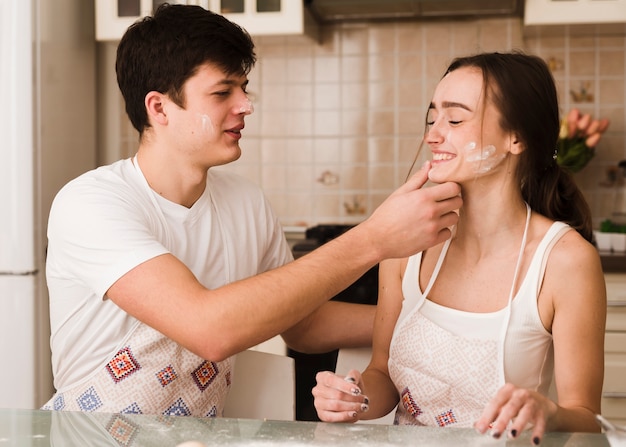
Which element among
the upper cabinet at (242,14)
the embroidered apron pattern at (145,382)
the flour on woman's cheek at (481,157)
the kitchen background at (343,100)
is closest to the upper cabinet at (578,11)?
the kitchen background at (343,100)

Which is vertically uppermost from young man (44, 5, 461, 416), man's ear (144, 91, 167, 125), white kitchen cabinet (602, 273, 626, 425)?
man's ear (144, 91, 167, 125)

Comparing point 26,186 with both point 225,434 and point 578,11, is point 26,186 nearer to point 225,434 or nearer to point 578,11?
point 225,434

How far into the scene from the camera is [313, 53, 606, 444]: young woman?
1.42 meters

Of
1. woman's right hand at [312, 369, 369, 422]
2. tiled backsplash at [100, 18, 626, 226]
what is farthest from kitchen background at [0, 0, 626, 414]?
woman's right hand at [312, 369, 369, 422]

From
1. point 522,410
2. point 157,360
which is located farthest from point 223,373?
point 522,410

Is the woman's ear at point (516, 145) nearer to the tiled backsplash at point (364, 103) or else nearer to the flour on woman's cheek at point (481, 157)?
the flour on woman's cheek at point (481, 157)

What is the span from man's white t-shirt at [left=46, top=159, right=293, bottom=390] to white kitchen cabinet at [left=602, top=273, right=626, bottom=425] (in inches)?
50.8

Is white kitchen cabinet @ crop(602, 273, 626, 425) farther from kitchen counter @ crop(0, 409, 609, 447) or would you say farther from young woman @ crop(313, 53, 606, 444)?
kitchen counter @ crop(0, 409, 609, 447)

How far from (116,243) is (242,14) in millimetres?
→ 1595

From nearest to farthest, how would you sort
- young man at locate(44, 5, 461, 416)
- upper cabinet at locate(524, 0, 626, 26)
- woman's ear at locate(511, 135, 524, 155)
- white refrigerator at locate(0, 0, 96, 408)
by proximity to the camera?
young man at locate(44, 5, 461, 416) < woman's ear at locate(511, 135, 524, 155) < white refrigerator at locate(0, 0, 96, 408) < upper cabinet at locate(524, 0, 626, 26)

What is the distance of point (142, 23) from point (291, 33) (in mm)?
1190

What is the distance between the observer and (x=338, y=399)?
4.08 feet

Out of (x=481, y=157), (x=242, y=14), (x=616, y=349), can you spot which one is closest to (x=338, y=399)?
(x=481, y=157)

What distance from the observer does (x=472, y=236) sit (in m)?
1.61
